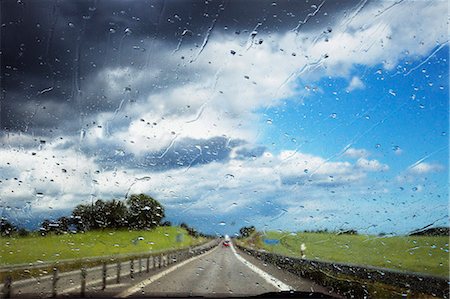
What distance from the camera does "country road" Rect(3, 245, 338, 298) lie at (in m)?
5.21

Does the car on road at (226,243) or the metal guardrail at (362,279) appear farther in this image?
the car on road at (226,243)

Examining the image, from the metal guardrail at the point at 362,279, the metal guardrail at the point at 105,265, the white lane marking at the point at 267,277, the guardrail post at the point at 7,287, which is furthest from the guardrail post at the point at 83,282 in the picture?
the metal guardrail at the point at 362,279

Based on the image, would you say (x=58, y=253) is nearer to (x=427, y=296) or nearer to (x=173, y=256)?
(x=173, y=256)

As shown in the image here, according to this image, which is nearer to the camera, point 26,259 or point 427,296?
point 427,296

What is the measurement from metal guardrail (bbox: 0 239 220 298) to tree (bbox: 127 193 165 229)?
1.88 feet

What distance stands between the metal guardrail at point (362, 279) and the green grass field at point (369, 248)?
12 cm

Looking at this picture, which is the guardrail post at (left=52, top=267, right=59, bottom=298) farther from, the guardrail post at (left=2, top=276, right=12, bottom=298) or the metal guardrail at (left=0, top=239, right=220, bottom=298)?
the guardrail post at (left=2, top=276, right=12, bottom=298)

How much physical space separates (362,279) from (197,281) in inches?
70.3

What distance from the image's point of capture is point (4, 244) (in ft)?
17.7

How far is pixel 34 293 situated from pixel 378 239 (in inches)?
142

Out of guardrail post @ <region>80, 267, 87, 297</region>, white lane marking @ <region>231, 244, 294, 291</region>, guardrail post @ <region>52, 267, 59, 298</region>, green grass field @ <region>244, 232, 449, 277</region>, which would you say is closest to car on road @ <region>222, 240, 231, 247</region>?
green grass field @ <region>244, 232, 449, 277</region>

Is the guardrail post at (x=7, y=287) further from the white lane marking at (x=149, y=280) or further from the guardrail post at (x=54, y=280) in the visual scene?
the white lane marking at (x=149, y=280)

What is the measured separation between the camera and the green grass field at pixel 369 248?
5.39m

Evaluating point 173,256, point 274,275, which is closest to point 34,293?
point 173,256
